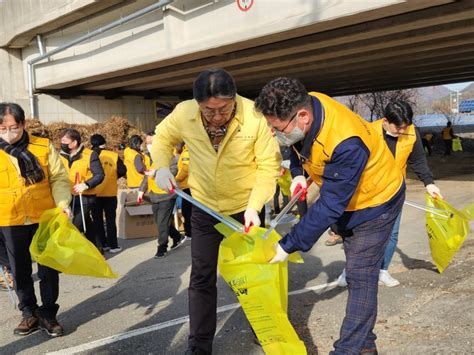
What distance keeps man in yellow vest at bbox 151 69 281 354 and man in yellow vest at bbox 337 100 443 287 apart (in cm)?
144

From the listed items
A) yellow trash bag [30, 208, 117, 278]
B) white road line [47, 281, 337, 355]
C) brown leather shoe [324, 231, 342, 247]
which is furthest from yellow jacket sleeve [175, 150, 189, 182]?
yellow trash bag [30, 208, 117, 278]

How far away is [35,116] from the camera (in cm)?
1603

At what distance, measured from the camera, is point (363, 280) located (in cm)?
254

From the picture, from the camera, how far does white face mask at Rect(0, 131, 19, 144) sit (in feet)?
10.8

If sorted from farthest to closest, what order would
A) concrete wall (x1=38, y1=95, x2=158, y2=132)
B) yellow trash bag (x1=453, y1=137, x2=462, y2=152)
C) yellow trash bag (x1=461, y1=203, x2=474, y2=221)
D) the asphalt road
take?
yellow trash bag (x1=453, y1=137, x2=462, y2=152), concrete wall (x1=38, y1=95, x2=158, y2=132), yellow trash bag (x1=461, y1=203, x2=474, y2=221), the asphalt road

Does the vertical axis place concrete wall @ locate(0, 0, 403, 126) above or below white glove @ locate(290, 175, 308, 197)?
above

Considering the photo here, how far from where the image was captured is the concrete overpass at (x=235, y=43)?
29.0 ft

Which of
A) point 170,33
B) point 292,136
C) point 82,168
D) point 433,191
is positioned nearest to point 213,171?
point 292,136

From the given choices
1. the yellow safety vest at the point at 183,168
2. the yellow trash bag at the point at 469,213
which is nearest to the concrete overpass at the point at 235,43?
the yellow safety vest at the point at 183,168

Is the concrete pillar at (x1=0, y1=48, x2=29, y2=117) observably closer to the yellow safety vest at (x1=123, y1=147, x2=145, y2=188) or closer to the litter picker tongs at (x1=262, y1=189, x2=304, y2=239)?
the yellow safety vest at (x1=123, y1=147, x2=145, y2=188)

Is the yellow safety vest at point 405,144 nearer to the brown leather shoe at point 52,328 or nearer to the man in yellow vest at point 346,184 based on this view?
the man in yellow vest at point 346,184

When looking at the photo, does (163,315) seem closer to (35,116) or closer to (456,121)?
(35,116)

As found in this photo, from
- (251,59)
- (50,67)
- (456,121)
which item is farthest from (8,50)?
(456,121)

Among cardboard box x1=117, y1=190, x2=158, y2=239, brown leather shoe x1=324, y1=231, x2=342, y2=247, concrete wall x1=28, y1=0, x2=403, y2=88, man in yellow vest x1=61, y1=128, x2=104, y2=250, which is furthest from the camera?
concrete wall x1=28, y1=0, x2=403, y2=88
